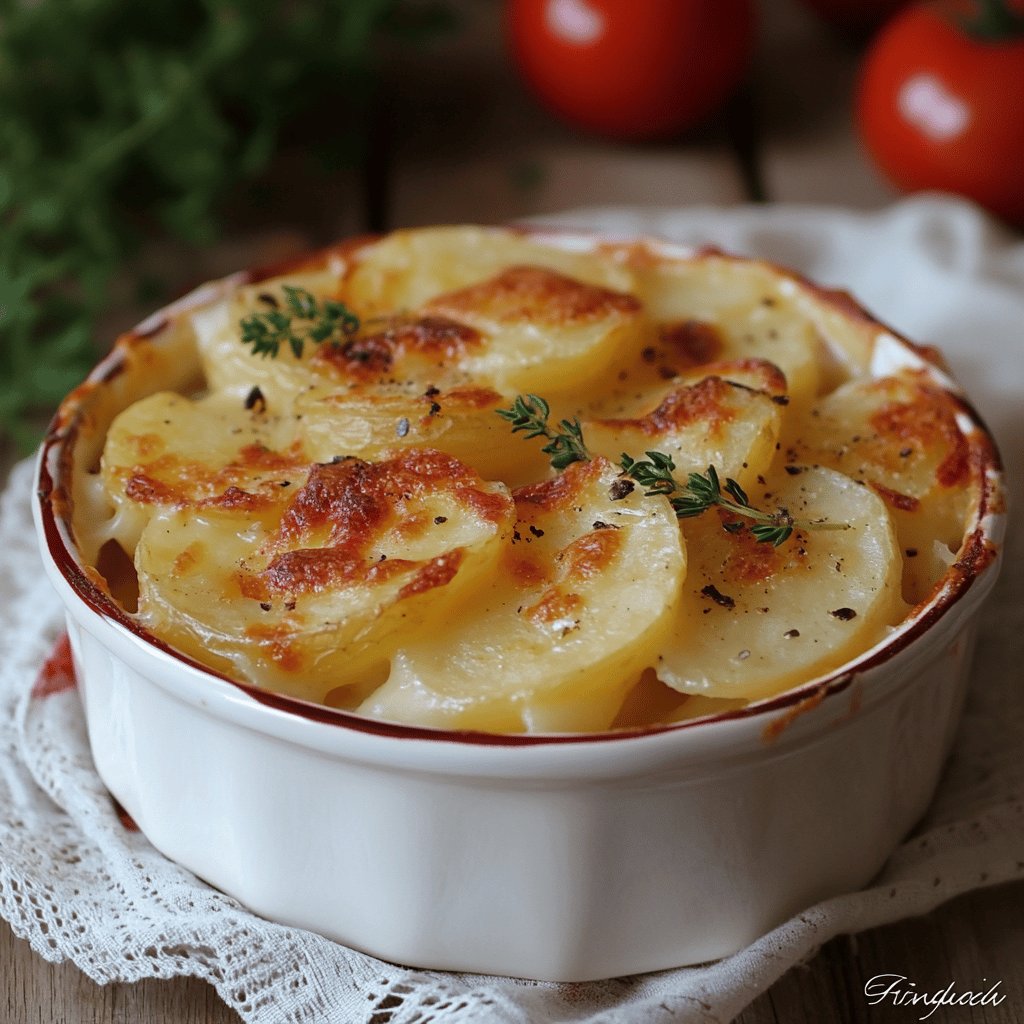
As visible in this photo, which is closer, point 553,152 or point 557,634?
point 557,634

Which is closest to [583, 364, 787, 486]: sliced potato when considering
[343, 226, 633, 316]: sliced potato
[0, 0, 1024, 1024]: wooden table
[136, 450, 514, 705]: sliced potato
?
[136, 450, 514, 705]: sliced potato

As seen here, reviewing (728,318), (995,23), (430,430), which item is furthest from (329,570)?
(995,23)

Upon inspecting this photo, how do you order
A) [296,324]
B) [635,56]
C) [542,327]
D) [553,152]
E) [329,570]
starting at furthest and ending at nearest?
[553,152] → [635,56] → [296,324] → [542,327] → [329,570]

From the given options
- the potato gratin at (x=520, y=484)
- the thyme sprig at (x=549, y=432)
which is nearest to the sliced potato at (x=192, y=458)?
the potato gratin at (x=520, y=484)

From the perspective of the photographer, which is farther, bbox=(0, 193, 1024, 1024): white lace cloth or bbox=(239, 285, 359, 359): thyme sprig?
bbox=(239, 285, 359, 359): thyme sprig

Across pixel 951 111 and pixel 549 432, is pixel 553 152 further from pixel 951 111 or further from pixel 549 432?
pixel 549 432

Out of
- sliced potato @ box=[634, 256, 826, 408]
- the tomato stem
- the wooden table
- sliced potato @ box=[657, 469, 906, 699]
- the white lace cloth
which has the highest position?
sliced potato @ box=[657, 469, 906, 699]

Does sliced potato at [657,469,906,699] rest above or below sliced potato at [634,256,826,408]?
above

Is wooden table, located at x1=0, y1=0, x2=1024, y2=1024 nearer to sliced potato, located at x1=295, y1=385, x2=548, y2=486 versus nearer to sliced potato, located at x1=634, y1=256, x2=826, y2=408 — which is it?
sliced potato, located at x1=634, y1=256, x2=826, y2=408
